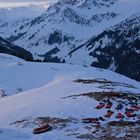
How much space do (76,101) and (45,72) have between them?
133 feet

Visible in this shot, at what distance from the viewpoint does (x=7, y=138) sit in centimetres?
2514

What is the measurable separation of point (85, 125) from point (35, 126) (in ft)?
10.2

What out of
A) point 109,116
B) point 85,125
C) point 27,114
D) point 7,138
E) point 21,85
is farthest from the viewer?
point 21,85

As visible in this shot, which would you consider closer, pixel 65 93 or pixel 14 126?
pixel 14 126

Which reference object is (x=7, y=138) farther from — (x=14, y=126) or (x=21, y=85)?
(x=21, y=85)

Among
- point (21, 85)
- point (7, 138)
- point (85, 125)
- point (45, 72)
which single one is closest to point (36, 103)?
point (85, 125)

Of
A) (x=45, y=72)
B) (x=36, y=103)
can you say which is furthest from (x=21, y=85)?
(x=36, y=103)

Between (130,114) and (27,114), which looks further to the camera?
(27,114)

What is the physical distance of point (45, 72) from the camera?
2943 inches

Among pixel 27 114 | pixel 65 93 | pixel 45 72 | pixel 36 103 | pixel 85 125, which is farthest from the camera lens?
pixel 45 72

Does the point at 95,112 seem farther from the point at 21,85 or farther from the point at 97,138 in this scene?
the point at 21,85

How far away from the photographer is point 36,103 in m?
36.6

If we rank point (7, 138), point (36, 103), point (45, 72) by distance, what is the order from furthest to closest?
1. point (45, 72)
2. point (36, 103)
3. point (7, 138)

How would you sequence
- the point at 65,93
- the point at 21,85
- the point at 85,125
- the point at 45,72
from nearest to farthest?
the point at 85,125 → the point at 65,93 → the point at 21,85 → the point at 45,72
